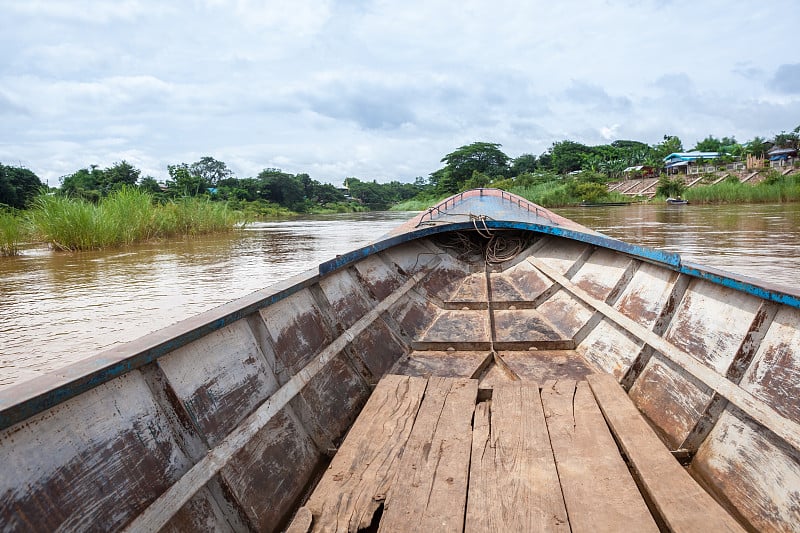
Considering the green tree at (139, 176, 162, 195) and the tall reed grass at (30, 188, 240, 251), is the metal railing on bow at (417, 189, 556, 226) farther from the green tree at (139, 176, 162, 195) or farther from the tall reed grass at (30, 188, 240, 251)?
the green tree at (139, 176, 162, 195)

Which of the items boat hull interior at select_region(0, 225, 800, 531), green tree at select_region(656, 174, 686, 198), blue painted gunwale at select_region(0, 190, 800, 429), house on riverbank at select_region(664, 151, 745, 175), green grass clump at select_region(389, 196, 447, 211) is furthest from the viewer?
green grass clump at select_region(389, 196, 447, 211)

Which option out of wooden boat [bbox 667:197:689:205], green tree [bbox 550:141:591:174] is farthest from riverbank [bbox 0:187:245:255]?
green tree [bbox 550:141:591:174]

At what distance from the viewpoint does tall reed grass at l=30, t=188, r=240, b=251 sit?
8422mm

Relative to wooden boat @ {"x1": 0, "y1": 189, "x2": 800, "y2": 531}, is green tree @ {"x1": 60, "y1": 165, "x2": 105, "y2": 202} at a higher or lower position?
higher

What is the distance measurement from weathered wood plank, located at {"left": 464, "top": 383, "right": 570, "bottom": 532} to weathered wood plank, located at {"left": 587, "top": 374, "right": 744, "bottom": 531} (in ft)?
0.94

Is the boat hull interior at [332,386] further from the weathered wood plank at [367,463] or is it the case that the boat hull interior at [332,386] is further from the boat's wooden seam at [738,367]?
the weathered wood plank at [367,463]

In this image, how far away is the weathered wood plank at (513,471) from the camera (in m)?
1.36

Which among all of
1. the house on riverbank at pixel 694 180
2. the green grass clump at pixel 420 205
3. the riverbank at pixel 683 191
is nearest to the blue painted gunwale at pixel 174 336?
the riverbank at pixel 683 191

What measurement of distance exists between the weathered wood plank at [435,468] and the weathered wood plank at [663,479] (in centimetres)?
58

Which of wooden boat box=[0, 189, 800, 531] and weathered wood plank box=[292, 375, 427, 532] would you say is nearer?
wooden boat box=[0, 189, 800, 531]

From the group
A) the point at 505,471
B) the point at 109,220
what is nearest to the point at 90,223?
the point at 109,220

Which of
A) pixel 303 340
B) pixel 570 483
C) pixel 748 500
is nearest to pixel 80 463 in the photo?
pixel 303 340

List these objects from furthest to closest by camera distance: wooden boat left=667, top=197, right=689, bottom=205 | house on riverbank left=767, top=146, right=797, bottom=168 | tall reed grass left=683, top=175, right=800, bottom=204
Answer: house on riverbank left=767, top=146, right=797, bottom=168
wooden boat left=667, top=197, right=689, bottom=205
tall reed grass left=683, top=175, right=800, bottom=204

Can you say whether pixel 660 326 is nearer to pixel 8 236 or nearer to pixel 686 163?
pixel 8 236
